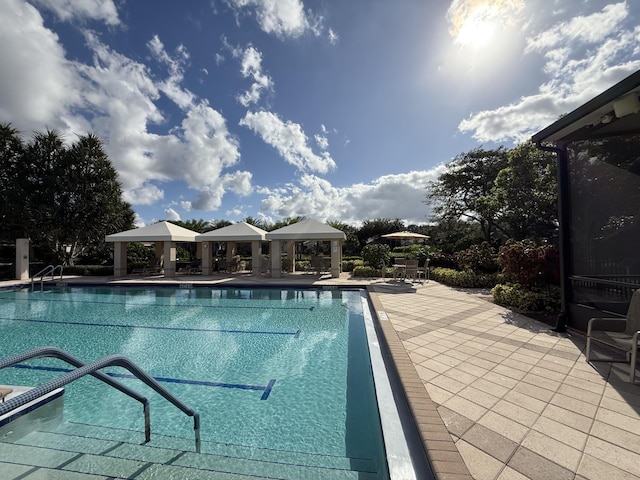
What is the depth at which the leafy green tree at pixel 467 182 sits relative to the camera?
72.0 ft

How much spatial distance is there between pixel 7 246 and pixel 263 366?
2447 cm

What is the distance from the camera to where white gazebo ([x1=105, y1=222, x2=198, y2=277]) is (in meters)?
14.8

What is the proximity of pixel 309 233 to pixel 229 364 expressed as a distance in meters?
9.20

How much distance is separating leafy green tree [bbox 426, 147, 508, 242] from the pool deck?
1918cm

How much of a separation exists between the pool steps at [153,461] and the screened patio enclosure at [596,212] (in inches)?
210

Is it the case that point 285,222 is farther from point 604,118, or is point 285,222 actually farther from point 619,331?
point 619,331

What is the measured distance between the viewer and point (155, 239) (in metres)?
14.6

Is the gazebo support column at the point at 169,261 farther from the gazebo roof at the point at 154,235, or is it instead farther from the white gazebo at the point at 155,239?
the gazebo roof at the point at 154,235

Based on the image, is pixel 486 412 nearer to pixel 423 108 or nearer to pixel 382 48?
pixel 382 48

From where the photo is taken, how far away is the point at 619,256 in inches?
204

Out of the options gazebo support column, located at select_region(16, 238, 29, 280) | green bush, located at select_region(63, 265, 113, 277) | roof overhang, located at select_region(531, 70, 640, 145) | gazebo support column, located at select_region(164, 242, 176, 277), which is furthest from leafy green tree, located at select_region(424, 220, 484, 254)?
gazebo support column, located at select_region(16, 238, 29, 280)

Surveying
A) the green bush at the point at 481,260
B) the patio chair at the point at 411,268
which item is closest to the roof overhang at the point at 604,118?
the green bush at the point at 481,260

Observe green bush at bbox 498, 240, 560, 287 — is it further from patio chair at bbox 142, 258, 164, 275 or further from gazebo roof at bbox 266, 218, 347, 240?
patio chair at bbox 142, 258, 164, 275

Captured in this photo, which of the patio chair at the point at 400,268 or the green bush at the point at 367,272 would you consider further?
the green bush at the point at 367,272
